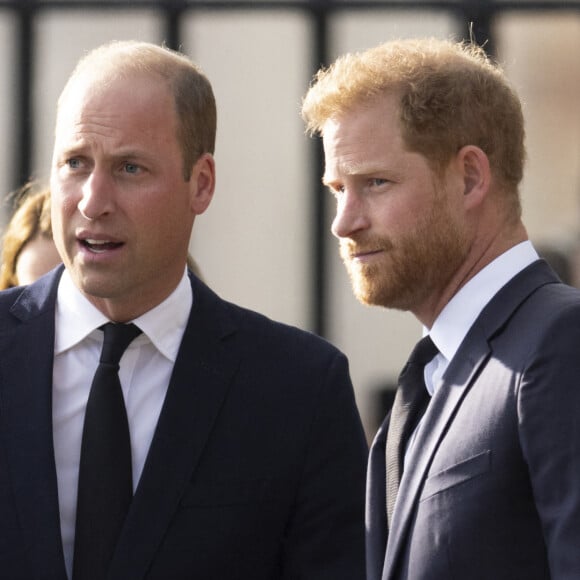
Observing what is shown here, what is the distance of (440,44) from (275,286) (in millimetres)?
3435

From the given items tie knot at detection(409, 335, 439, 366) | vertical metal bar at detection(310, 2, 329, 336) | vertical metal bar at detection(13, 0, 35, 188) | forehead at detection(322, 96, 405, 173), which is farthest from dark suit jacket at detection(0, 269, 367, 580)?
vertical metal bar at detection(13, 0, 35, 188)

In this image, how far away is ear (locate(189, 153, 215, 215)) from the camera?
124 inches

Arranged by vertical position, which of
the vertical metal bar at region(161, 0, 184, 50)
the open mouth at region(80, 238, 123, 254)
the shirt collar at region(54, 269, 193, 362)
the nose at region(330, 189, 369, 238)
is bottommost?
the shirt collar at region(54, 269, 193, 362)

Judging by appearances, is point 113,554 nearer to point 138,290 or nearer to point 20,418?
point 20,418

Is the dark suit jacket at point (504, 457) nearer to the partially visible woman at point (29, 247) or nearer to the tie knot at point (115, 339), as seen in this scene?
the tie knot at point (115, 339)

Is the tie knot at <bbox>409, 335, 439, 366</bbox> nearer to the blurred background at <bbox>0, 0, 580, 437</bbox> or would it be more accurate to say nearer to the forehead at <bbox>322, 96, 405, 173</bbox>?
the forehead at <bbox>322, 96, 405, 173</bbox>

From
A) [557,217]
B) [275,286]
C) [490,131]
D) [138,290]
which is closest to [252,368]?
[138,290]

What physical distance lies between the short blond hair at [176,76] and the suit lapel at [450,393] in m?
0.78

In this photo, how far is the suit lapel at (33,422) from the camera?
2.77m

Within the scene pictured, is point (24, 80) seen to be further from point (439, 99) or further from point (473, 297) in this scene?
point (473, 297)

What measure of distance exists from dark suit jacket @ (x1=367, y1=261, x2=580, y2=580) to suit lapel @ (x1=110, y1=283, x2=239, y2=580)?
48 cm

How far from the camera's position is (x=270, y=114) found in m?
6.54

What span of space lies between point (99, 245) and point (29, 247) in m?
1.35

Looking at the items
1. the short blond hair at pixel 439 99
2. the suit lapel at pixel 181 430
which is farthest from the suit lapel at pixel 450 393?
the suit lapel at pixel 181 430
